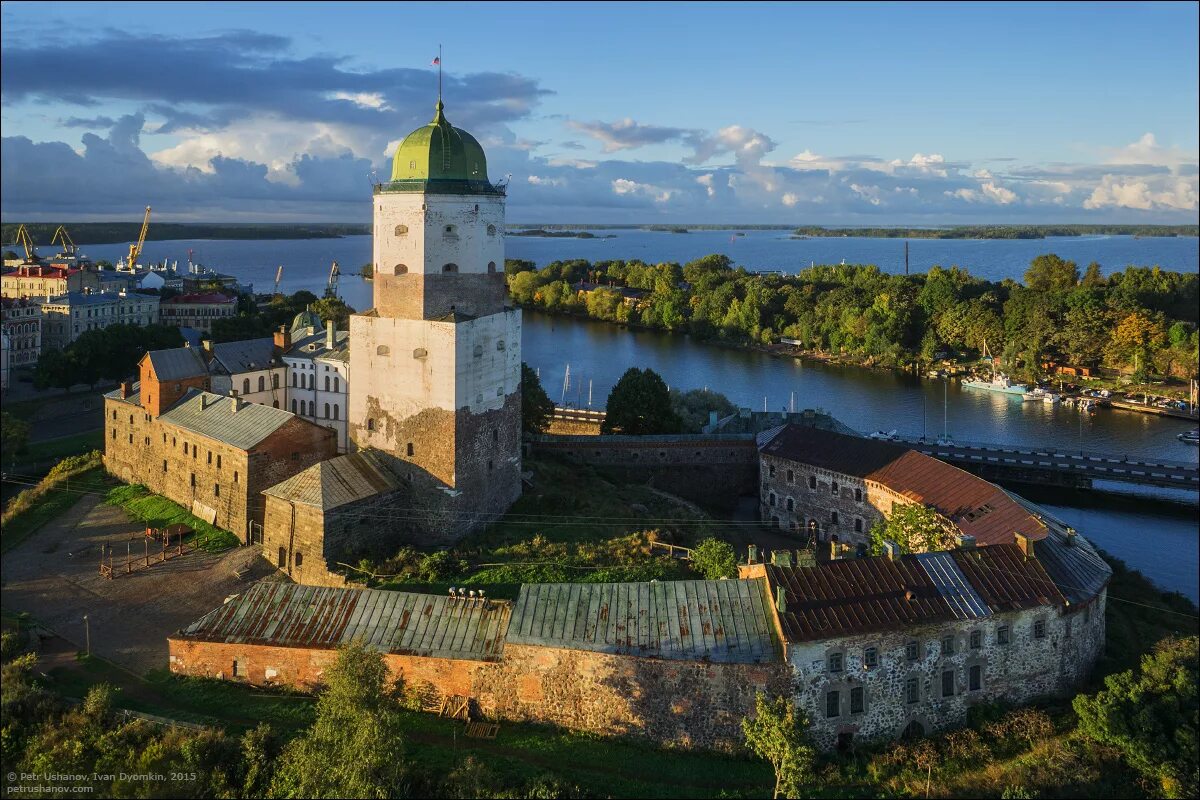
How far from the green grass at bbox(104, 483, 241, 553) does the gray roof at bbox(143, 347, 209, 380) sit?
410 cm

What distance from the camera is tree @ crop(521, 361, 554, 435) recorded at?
38875 millimetres

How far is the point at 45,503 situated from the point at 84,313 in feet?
122

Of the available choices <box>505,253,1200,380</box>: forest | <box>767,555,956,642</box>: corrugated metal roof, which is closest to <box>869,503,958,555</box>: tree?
<box>767,555,956,642</box>: corrugated metal roof

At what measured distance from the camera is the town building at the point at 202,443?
27.4m

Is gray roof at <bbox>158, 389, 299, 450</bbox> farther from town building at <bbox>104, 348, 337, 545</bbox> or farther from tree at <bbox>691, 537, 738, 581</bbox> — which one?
tree at <bbox>691, 537, 738, 581</bbox>

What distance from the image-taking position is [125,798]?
46.5 feet

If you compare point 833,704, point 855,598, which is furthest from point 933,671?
point 833,704

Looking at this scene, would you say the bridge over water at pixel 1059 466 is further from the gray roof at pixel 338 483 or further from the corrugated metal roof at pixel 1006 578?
the gray roof at pixel 338 483

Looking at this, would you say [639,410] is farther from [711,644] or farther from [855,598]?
[711,644]

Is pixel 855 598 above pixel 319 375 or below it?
below

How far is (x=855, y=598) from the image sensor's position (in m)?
18.2

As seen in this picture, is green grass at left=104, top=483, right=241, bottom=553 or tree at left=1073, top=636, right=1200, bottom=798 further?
green grass at left=104, top=483, right=241, bottom=553

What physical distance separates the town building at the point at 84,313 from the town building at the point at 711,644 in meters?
45.7

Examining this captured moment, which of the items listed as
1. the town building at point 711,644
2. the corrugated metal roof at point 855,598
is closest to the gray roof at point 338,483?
the town building at point 711,644
